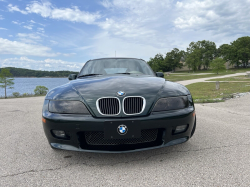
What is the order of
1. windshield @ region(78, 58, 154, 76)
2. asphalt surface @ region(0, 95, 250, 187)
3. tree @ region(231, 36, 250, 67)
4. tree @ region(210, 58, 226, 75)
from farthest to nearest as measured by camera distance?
tree @ region(231, 36, 250, 67), tree @ region(210, 58, 226, 75), windshield @ region(78, 58, 154, 76), asphalt surface @ region(0, 95, 250, 187)

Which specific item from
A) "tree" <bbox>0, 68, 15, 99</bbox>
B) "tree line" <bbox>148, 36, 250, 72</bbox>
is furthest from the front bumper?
"tree line" <bbox>148, 36, 250, 72</bbox>

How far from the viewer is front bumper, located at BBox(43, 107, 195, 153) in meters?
1.98

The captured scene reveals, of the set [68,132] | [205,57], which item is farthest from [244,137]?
[205,57]

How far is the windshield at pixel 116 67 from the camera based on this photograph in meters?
3.53

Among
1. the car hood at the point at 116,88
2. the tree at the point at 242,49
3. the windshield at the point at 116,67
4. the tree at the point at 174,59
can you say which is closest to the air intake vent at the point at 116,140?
the car hood at the point at 116,88

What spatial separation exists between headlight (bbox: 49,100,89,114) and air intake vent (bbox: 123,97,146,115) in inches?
17.2

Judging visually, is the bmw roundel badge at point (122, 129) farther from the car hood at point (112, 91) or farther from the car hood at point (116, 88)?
the car hood at point (116, 88)

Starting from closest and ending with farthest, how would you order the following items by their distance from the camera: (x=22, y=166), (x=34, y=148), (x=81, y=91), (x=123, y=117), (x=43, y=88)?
(x=123, y=117), (x=22, y=166), (x=81, y=91), (x=34, y=148), (x=43, y=88)

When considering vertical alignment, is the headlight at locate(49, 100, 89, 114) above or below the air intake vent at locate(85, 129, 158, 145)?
above

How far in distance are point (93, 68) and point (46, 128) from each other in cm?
172

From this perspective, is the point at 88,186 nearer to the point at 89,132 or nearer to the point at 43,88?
the point at 89,132

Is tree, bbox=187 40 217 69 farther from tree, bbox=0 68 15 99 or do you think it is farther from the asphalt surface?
the asphalt surface

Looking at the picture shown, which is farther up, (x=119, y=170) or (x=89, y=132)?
(x=89, y=132)

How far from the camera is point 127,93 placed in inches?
85.1
